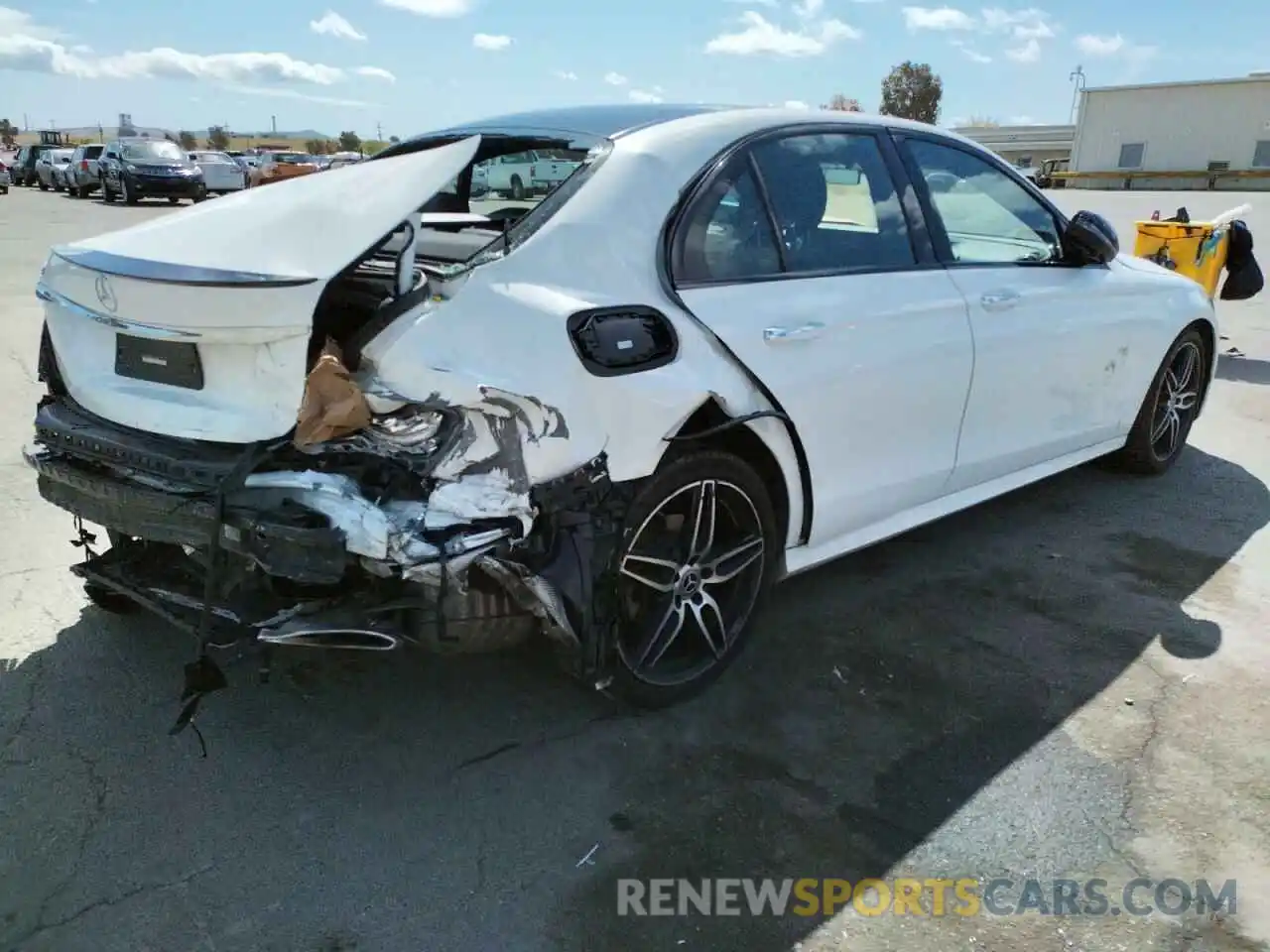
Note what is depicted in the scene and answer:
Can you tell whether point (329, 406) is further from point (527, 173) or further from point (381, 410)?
point (527, 173)

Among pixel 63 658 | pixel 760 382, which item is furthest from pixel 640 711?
pixel 63 658

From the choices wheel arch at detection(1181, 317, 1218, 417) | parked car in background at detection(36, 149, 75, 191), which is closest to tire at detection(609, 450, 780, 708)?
wheel arch at detection(1181, 317, 1218, 417)

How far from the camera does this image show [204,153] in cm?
3027

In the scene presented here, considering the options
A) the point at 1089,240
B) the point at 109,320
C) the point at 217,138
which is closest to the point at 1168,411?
the point at 1089,240

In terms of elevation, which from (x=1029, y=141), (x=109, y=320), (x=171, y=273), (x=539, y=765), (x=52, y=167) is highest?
(x=1029, y=141)

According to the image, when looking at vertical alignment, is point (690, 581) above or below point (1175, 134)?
below

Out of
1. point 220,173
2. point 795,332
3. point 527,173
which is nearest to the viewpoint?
point 795,332

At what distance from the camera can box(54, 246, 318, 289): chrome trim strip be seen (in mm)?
2496

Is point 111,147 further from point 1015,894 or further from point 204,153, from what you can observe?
point 1015,894

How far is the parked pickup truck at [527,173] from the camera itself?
125 inches

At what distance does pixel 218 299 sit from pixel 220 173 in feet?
98.6

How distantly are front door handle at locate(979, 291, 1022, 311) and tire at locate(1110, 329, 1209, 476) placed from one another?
5.32ft

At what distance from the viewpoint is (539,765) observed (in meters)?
2.87

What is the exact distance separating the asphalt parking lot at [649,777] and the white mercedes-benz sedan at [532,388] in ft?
1.15
